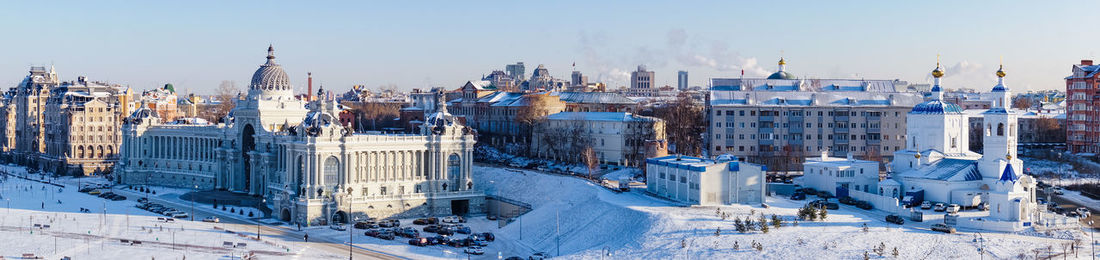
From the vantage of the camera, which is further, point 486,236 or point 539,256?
point 486,236

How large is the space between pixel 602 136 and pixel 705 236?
43.6m

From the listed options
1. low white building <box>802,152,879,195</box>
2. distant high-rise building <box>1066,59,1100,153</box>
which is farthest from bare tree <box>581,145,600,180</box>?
distant high-rise building <box>1066,59,1100,153</box>

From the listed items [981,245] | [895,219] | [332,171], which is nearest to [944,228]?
[895,219]

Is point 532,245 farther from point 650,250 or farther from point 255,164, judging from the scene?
point 255,164

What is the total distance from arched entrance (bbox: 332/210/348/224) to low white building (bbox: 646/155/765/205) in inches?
817

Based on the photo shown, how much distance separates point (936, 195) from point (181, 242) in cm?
4508

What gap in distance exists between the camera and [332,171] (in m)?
75.8

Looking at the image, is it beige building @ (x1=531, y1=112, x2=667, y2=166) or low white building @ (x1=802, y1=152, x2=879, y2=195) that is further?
beige building @ (x1=531, y1=112, x2=667, y2=166)

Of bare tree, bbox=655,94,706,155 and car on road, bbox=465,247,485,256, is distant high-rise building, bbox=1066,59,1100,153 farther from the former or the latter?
car on road, bbox=465,247,485,256

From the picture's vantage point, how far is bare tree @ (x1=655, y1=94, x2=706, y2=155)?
331 ft

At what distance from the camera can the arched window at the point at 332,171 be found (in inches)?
2970

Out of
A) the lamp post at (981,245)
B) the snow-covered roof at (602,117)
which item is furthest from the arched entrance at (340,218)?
the lamp post at (981,245)

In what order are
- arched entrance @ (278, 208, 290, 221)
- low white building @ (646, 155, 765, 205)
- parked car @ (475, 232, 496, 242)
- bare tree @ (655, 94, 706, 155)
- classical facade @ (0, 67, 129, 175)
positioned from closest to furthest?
parked car @ (475, 232, 496, 242) < low white building @ (646, 155, 765, 205) < arched entrance @ (278, 208, 290, 221) < bare tree @ (655, 94, 706, 155) < classical facade @ (0, 67, 129, 175)

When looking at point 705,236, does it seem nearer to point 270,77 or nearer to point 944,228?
point 944,228
